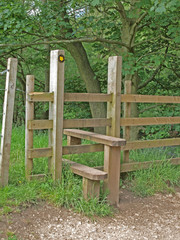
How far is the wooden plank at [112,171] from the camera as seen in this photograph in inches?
167

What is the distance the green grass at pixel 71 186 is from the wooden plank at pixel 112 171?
0.12 meters

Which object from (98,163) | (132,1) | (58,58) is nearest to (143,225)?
(98,163)

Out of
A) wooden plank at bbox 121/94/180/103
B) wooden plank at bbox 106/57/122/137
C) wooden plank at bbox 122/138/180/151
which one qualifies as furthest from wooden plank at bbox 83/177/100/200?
wooden plank at bbox 121/94/180/103

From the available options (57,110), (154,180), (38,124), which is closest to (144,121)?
(154,180)

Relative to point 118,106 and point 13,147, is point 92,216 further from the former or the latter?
point 13,147

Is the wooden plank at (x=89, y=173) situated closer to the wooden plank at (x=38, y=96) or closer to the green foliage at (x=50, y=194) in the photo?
the green foliage at (x=50, y=194)

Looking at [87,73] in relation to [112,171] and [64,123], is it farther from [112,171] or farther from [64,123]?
[112,171]

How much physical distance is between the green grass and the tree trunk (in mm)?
2881

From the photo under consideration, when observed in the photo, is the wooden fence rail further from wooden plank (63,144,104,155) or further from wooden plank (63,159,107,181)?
wooden plank (63,159,107,181)

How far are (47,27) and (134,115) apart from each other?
8.86 feet

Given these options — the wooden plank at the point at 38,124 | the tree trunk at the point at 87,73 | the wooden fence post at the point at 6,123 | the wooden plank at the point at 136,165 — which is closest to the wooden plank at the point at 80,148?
the wooden plank at the point at 38,124

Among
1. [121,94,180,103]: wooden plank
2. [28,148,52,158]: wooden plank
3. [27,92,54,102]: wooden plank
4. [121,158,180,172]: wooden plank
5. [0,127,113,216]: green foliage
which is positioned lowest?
[0,127,113,216]: green foliage

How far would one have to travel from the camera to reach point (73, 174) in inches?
173

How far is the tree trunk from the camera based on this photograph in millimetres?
8203
